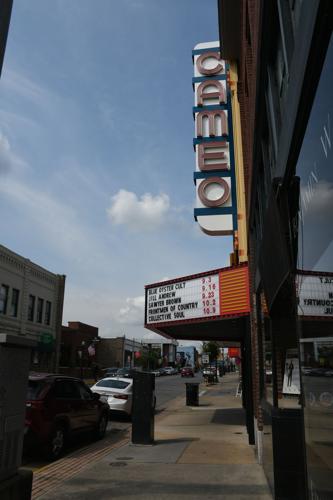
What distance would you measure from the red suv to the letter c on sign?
37.3 feet

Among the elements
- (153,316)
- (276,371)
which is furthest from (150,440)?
(276,371)

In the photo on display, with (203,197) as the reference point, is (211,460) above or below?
below

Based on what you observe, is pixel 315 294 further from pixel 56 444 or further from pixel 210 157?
pixel 210 157

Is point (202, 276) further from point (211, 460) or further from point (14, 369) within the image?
point (14, 369)

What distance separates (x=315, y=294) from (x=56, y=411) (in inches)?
315

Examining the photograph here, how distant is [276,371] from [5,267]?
26.2 meters

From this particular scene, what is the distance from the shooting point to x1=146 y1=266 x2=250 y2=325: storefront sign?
11.4 metres

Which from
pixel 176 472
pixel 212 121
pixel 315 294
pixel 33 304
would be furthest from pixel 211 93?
pixel 33 304

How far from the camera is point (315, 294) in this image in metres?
3.03

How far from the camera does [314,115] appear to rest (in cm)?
283

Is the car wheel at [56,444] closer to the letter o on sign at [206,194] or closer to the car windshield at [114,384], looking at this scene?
the car windshield at [114,384]

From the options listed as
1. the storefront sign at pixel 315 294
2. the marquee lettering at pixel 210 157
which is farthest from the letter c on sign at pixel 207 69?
the storefront sign at pixel 315 294

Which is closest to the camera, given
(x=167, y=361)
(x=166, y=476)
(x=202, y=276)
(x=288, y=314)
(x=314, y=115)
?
(x=314, y=115)

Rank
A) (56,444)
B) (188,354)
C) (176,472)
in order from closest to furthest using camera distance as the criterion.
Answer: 1. (176,472)
2. (56,444)
3. (188,354)
